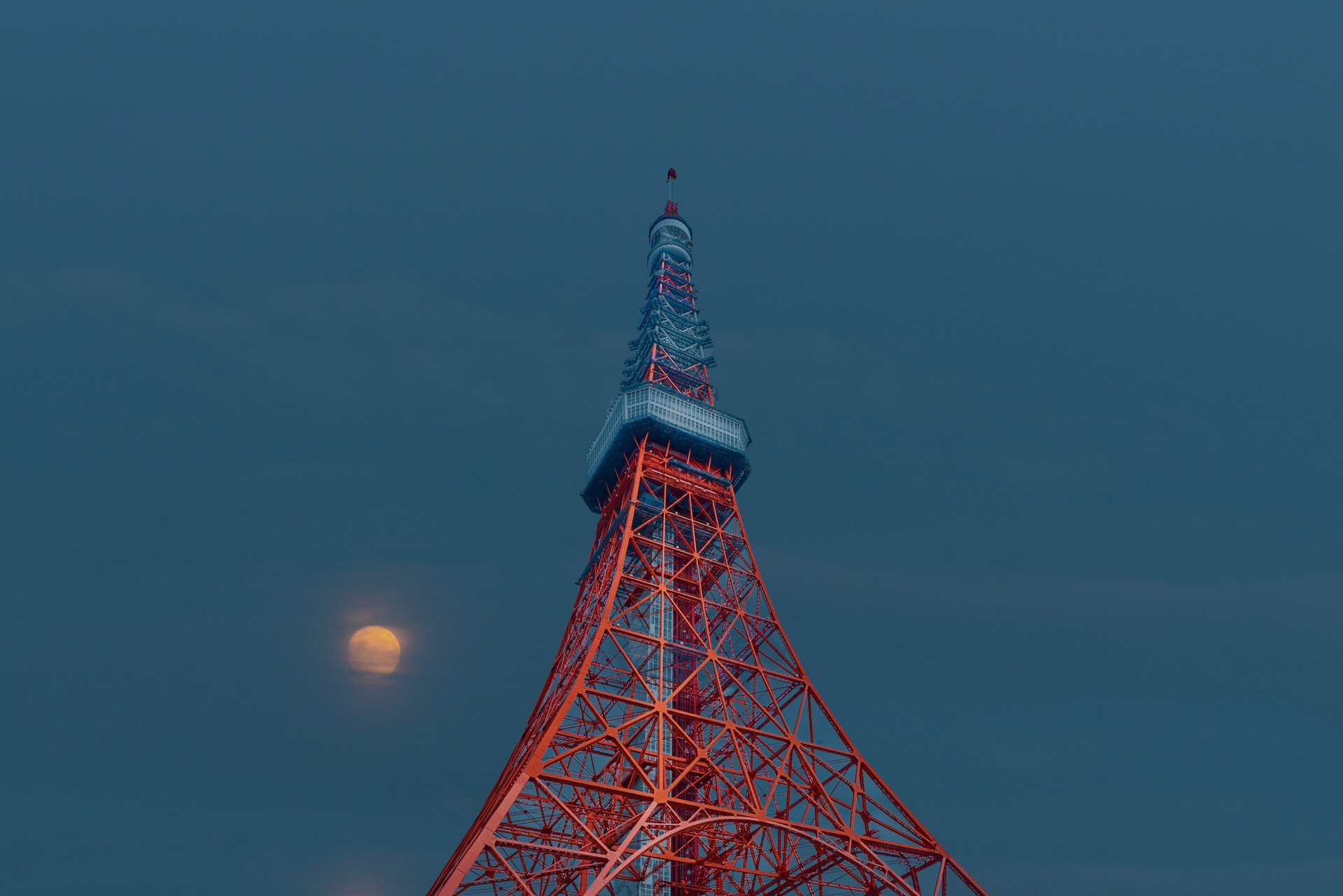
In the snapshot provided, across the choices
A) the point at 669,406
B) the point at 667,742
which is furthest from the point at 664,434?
the point at 667,742

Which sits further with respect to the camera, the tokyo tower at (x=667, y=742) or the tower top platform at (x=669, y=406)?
the tower top platform at (x=669, y=406)

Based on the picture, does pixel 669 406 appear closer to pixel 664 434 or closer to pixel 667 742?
pixel 664 434

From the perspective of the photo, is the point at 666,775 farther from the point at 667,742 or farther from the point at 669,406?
the point at 669,406

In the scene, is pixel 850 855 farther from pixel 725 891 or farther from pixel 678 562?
pixel 678 562

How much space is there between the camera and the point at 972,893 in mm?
29406

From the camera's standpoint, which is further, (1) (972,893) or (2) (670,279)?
(2) (670,279)

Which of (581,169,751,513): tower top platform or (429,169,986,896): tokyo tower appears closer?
(429,169,986,896): tokyo tower

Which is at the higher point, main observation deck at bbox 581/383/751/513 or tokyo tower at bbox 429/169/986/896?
main observation deck at bbox 581/383/751/513

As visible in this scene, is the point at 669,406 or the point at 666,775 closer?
the point at 666,775

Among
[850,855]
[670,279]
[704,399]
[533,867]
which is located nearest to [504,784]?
[533,867]

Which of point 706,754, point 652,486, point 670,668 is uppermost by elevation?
point 652,486

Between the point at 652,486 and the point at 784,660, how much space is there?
11.0 meters

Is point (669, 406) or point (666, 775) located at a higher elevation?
point (669, 406)

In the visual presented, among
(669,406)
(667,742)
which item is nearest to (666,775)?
(667,742)
